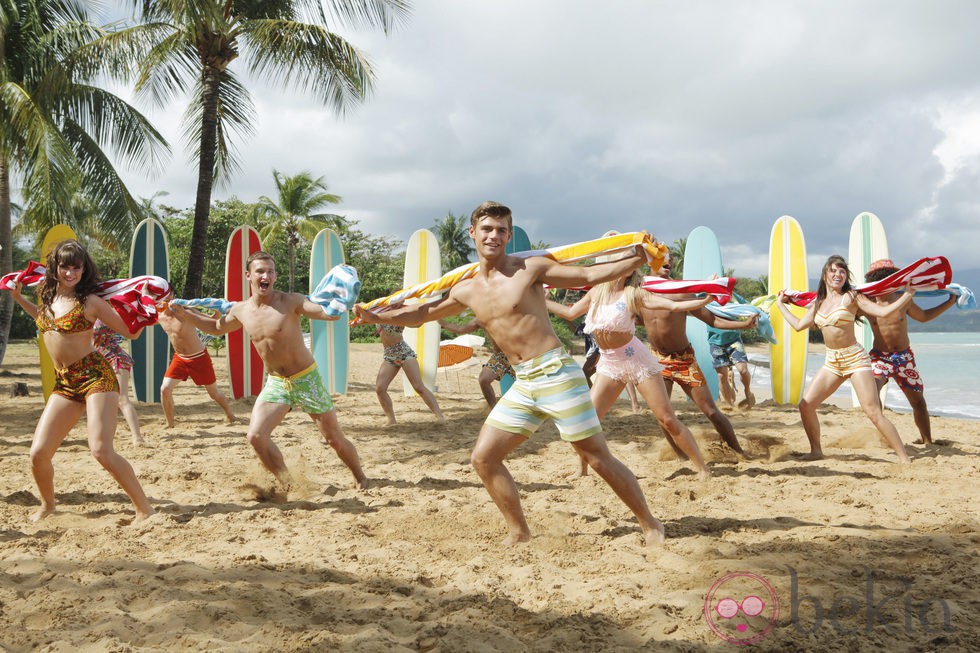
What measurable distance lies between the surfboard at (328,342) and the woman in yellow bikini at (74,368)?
263 inches

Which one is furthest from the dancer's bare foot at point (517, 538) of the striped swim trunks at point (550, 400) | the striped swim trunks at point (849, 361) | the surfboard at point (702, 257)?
the surfboard at point (702, 257)

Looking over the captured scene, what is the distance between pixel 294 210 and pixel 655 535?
3586cm

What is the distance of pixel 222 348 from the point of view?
82.5ft

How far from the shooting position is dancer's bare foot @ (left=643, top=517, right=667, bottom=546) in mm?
3891

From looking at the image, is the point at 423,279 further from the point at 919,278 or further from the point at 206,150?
the point at 919,278

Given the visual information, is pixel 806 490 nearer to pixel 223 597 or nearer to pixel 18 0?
pixel 223 597

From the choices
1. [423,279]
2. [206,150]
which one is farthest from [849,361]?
[206,150]

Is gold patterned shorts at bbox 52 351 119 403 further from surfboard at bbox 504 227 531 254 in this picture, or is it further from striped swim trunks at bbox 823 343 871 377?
surfboard at bbox 504 227 531 254

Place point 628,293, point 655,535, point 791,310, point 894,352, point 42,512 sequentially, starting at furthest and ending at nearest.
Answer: point 791,310 < point 894,352 < point 628,293 < point 42,512 < point 655,535

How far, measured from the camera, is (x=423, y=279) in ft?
39.6

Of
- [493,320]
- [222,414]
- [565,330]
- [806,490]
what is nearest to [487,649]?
[493,320]

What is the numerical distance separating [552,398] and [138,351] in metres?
9.45

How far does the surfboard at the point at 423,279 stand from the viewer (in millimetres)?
11625

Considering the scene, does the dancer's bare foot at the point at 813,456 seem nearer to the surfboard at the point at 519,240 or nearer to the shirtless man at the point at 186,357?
the surfboard at the point at 519,240
